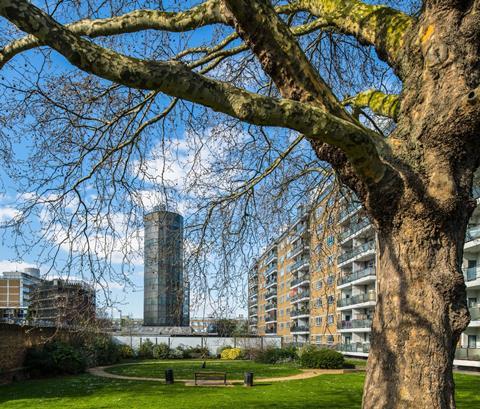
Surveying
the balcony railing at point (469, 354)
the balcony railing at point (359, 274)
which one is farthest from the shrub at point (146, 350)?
the balcony railing at point (469, 354)

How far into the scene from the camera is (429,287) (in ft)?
12.5

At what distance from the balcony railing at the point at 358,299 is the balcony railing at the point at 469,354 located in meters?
13.9

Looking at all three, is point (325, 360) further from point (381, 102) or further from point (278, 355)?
point (381, 102)

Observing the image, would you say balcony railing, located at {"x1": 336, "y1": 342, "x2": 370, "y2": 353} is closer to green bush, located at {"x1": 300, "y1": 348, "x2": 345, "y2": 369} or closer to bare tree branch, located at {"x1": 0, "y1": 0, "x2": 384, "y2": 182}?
green bush, located at {"x1": 300, "y1": 348, "x2": 345, "y2": 369}

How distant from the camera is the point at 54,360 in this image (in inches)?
1078

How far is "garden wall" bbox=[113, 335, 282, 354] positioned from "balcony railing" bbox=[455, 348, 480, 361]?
61.6 ft

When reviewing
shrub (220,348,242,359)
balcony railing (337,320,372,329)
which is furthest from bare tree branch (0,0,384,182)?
balcony railing (337,320,372,329)

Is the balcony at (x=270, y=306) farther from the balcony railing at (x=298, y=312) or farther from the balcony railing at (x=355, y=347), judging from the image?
the balcony railing at (x=355, y=347)

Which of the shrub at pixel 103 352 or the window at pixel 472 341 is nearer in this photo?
the shrub at pixel 103 352

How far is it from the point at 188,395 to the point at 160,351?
28771 mm

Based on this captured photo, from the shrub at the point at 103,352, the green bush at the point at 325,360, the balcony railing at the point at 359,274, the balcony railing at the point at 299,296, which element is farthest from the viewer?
the balcony railing at the point at 299,296

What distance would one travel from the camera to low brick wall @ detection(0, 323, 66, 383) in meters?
23.5

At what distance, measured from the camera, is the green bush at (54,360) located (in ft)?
87.6

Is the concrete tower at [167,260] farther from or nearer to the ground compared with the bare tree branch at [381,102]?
nearer to the ground
